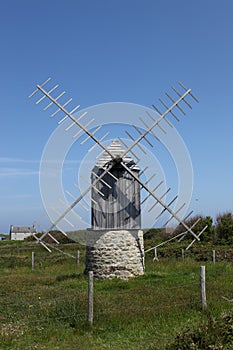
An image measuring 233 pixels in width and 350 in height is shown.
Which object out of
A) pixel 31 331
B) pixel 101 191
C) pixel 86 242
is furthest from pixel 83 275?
pixel 31 331

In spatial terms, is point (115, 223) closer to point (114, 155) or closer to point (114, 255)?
point (114, 255)

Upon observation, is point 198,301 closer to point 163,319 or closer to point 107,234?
point 163,319

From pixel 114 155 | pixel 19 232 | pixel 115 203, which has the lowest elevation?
pixel 19 232

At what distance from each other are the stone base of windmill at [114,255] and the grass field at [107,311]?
0.68m

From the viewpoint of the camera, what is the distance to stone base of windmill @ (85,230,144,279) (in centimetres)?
1738

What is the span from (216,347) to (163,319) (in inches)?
124

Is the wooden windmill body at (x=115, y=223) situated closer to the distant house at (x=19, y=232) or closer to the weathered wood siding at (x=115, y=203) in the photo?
the weathered wood siding at (x=115, y=203)

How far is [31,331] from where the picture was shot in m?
9.10

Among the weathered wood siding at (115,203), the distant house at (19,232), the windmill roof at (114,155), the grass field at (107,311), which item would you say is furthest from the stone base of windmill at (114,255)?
the distant house at (19,232)

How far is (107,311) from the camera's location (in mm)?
10305

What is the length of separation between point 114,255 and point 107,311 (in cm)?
710

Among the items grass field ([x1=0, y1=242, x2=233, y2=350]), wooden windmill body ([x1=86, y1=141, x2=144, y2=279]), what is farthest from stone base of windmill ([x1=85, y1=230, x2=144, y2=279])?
grass field ([x1=0, y1=242, x2=233, y2=350])

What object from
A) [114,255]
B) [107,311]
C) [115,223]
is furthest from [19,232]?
[107,311]

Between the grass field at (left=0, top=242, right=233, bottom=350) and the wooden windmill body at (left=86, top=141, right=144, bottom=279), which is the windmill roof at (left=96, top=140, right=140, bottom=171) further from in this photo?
the grass field at (left=0, top=242, right=233, bottom=350)
